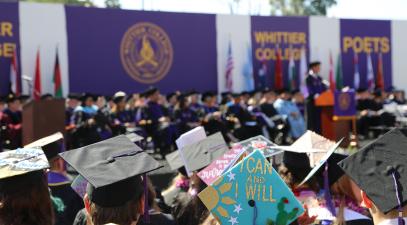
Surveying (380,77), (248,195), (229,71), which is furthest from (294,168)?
(380,77)

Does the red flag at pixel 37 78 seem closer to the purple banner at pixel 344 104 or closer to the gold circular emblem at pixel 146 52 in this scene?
the gold circular emblem at pixel 146 52

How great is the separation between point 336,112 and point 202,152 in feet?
24.9

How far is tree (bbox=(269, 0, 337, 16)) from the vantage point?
43.6 meters

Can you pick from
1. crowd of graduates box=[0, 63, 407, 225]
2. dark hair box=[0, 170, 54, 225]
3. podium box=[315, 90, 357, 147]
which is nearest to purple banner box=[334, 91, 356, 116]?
podium box=[315, 90, 357, 147]

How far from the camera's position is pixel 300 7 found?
45.0 m

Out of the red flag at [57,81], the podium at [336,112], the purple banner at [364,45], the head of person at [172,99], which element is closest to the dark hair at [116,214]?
the podium at [336,112]

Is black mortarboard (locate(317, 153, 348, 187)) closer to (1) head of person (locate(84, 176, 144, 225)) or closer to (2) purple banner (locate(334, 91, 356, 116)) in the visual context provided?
(1) head of person (locate(84, 176, 144, 225))

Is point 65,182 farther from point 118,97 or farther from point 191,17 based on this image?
point 191,17

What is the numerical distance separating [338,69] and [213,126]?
6.26 m

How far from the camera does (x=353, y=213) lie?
290cm

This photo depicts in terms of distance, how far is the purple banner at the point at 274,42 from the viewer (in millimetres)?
15609

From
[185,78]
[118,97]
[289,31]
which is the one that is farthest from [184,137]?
[289,31]

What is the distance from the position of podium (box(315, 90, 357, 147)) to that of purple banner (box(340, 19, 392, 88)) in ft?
20.0

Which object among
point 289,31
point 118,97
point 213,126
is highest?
point 289,31
